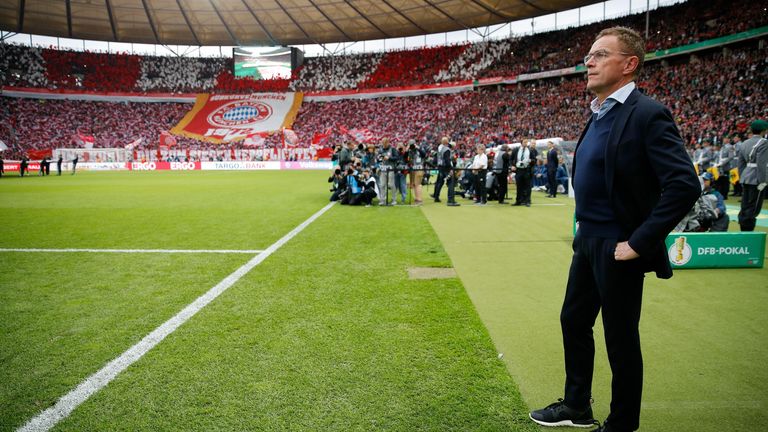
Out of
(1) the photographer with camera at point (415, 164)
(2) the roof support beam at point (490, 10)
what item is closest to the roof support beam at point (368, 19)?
(2) the roof support beam at point (490, 10)

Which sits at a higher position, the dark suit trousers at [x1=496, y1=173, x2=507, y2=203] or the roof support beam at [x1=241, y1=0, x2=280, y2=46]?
the roof support beam at [x1=241, y1=0, x2=280, y2=46]

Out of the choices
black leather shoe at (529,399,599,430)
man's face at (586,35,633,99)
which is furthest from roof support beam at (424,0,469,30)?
black leather shoe at (529,399,599,430)

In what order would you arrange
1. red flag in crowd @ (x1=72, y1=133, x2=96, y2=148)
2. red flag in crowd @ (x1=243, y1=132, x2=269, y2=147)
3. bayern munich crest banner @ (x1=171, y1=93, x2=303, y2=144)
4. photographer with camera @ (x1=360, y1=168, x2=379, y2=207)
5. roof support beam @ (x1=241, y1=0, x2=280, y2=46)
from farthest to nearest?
1. bayern munich crest banner @ (x1=171, y1=93, x2=303, y2=144)
2. red flag in crowd @ (x1=243, y1=132, x2=269, y2=147)
3. red flag in crowd @ (x1=72, y1=133, x2=96, y2=148)
4. roof support beam @ (x1=241, y1=0, x2=280, y2=46)
5. photographer with camera @ (x1=360, y1=168, x2=379, y2=207)

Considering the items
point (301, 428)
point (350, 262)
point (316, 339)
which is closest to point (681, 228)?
point (350, 262)

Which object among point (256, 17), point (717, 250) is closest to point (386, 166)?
point (717, 250)

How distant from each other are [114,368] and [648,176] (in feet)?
11.7

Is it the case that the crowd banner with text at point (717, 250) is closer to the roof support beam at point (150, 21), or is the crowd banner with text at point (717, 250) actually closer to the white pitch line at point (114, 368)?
the white pitch line at point (114, 368)

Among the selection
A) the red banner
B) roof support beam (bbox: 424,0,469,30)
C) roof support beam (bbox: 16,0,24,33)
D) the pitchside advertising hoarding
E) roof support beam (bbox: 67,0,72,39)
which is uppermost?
roof support beam (bbox: 67,0,72,39)

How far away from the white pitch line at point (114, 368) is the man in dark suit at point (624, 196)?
10.1 feet

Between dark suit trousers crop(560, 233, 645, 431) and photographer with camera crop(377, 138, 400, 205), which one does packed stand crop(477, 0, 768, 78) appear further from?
dark suit trousers crop(560, 233, 645, 431)

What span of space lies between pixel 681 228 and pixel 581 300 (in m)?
5.53

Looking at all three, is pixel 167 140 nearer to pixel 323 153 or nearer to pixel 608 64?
pixel 323 153

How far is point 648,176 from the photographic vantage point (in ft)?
7.15

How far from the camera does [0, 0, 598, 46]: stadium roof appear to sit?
41.9 meters
